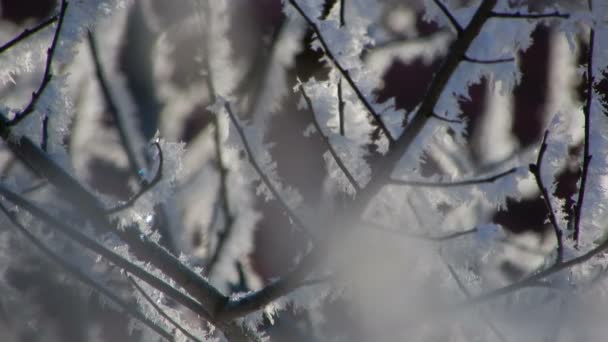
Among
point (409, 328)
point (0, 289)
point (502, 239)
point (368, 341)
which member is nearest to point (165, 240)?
point (0, 289)

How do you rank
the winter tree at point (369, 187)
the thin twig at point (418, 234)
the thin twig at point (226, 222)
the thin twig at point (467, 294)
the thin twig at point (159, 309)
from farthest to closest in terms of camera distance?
1. the thin twig at point (226, 222)
2. the thin twig at point (159, 309)
3. the thin twig at point (467, 294)
4. the thin twig at point (418, 234)
5. the winter tree at point (369, 187)

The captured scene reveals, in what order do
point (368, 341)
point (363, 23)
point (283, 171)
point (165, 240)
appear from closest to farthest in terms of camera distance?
point (363, 23), point (368, 341), point (283, 171), point (165, 240)

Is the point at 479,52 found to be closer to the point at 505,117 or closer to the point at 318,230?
A: the point at 318,230

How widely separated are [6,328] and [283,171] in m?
1.65

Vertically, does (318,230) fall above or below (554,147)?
below

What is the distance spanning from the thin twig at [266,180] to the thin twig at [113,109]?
8.55 ft

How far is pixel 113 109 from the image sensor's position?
151 inches

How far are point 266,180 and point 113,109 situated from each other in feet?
9.27

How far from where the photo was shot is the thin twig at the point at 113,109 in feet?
12.3

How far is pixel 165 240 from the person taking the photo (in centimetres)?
343

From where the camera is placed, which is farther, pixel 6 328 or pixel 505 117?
pixel 505 117

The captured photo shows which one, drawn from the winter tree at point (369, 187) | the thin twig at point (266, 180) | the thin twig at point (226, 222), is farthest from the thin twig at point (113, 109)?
the thin twig at point (266, 180)

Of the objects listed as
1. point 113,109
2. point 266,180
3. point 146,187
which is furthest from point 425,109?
point 113,109

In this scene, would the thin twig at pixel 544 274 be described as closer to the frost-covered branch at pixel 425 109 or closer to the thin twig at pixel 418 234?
the thin twig at pixel 418 234
